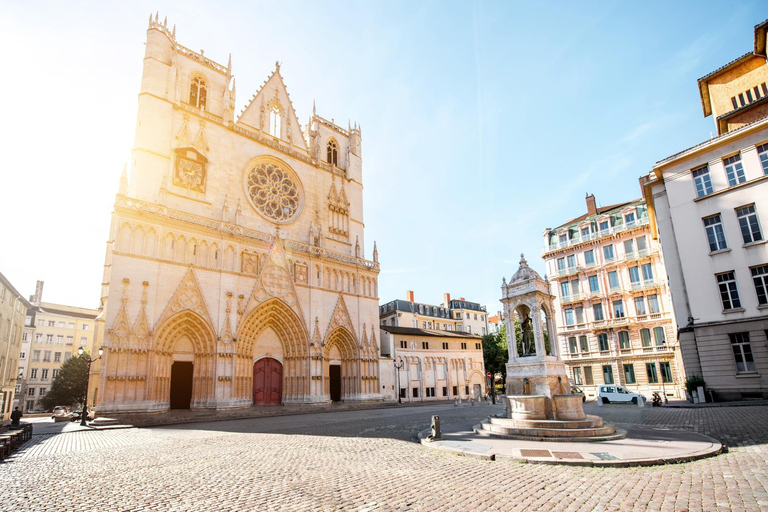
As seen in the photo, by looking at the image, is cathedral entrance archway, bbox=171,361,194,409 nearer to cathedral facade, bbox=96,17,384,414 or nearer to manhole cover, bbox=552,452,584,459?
cathedral facade, bbox=96,17,384,414

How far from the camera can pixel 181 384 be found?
2681 centimetres

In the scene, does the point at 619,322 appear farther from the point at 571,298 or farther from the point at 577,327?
the point at 571,298

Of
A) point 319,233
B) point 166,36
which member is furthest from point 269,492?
point 166,36

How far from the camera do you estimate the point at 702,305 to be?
2269cm

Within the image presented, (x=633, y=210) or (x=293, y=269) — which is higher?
(x=633, y=210)

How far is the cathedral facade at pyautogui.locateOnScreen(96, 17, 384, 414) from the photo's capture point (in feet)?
81.0

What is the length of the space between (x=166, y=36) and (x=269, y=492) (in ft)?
113

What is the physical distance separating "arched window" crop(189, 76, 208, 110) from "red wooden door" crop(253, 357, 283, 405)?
20.2 m

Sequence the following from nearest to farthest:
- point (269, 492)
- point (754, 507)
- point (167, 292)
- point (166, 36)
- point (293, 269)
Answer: point (754, 507), point (269, 492), point (167, 292), point (166, 36), point (293, 269)

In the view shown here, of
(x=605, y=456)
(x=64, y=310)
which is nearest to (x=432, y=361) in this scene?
(x=605, y=456)

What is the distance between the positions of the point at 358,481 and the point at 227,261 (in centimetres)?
2436

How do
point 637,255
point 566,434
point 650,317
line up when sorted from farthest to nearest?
1. point 637,255
2. point 650,317
3. point 566,434

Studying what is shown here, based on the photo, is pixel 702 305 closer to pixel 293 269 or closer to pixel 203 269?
pixel 293 269

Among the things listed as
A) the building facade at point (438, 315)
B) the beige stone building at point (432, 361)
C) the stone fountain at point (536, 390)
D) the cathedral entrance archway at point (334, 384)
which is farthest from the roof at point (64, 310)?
the stone fountain at point (536, 390)
